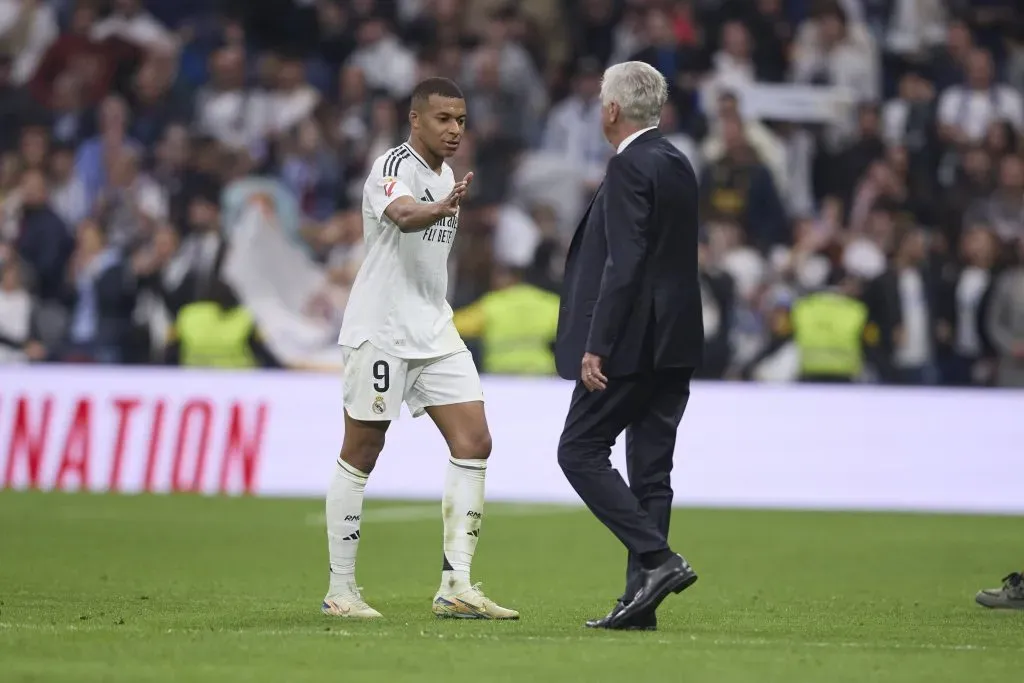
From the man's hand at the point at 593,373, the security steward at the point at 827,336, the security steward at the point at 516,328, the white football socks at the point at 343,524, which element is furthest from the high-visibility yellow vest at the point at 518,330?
the man's hand at the point at 593,373

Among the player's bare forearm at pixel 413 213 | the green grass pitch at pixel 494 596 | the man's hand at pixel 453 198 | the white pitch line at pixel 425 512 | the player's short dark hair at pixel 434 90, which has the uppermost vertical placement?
the player's short dark hair at pixel 434 90

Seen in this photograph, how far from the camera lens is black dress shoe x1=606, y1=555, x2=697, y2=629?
7.46m

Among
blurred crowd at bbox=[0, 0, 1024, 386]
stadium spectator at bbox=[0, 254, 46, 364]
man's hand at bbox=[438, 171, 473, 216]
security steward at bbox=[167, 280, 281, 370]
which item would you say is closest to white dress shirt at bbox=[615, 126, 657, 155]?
man's hand at bbox=[438, 171, 473, 216]

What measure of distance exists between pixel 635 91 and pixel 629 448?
1551mm

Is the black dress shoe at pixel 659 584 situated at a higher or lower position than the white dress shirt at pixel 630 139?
lower

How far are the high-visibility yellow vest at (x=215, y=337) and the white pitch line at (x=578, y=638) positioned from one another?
10496 millimetres

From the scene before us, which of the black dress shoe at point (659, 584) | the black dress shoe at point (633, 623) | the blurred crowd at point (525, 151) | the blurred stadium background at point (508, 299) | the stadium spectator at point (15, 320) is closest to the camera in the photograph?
the black dress shoe at point (659, 584)

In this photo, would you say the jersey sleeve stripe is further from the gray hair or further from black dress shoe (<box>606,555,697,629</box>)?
black dress shoe (<box>606,555,697,629</box>)

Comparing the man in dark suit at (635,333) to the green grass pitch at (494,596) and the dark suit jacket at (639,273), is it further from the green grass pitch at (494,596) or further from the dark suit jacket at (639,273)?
the green grass pitch at (494,596)

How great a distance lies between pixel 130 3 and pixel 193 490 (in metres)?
8.77

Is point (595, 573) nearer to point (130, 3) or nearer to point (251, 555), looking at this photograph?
point (251, 555)

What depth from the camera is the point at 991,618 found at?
8.64m

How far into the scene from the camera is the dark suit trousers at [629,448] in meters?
7.62

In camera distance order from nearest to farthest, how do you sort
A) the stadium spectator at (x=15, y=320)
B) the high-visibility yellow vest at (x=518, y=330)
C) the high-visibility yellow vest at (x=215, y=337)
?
the high-visibility yellow vest at (x=518, y=330)
the high-visibility yellow vest at (x=215, y=337)
the stadium spectator at (x=15, y=320)
